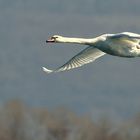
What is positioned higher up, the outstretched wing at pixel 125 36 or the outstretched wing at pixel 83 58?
the outstretched wing at pixel 125 36

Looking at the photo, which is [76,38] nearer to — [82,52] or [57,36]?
[57,36]

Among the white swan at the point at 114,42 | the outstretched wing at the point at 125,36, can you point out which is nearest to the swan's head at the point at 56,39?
the white swan at the point at 114,42

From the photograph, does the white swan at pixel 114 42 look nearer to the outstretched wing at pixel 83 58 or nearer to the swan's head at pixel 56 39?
the swan's head at pixel 56 39

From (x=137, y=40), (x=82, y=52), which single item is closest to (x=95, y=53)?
(x=82, y=52)

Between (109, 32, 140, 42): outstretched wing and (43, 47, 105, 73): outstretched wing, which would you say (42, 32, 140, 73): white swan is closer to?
(109, 32, 140, 42): outstretched wing

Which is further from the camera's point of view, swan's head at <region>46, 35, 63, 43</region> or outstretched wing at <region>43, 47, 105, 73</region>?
outstretched wing at <region>43, 47, 105, 73</region>

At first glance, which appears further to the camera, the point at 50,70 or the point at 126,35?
the point at 50,70

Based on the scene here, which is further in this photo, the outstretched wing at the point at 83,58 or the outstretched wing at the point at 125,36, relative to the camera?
the outstretched wing at the point at 83,58

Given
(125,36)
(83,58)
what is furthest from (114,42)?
(83,58)

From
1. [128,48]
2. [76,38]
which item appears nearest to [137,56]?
[128,48]

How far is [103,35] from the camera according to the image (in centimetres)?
2405

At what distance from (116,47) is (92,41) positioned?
77 cm

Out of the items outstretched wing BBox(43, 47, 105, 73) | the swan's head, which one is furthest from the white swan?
outstretched wing BBox(43, 47, 105, 73)

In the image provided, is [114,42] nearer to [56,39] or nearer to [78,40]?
[78,40]
